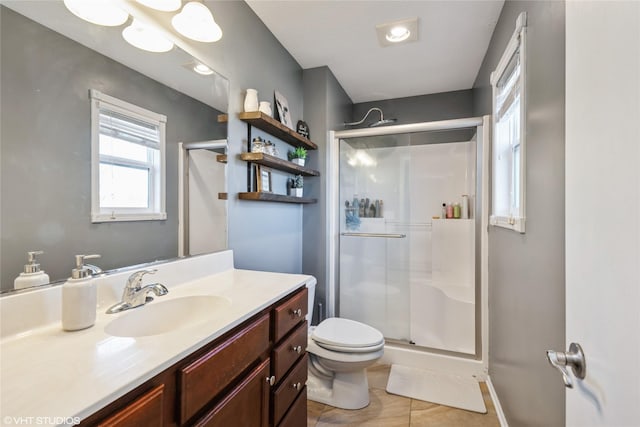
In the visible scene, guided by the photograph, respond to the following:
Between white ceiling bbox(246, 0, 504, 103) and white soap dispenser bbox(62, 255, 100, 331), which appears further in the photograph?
white ceiling bbox(246, 0, 504, 103)

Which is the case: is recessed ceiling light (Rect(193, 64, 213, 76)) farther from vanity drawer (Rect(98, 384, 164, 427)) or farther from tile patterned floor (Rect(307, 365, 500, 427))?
tile patterned floor (Rect(307, 365, 500, 427))

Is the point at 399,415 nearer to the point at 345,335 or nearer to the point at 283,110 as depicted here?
the point at 345,335

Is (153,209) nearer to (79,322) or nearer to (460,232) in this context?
(79,322)

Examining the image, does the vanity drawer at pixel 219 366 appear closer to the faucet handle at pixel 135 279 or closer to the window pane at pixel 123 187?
the faucet handle at pixel 135 279

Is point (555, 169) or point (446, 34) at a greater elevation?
point (446, 34)

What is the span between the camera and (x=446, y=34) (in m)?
1.99

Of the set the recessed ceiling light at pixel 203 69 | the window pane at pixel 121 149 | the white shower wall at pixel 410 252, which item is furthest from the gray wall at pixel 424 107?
the window pane at pixel 121 149

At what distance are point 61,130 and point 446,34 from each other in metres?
2.23

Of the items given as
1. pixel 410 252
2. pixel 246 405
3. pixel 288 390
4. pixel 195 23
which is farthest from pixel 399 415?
pixel 195 23

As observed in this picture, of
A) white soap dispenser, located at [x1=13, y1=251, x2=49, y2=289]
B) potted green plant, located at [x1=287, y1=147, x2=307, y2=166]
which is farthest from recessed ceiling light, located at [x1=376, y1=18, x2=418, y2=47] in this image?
white soap dispenser, located at [x1=13, y1=251, x2=49, y2=289]

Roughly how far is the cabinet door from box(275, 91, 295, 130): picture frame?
156 centimetres

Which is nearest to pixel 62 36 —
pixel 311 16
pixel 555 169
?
pixel 311 16

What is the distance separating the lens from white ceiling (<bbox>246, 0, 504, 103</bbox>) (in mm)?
1735
